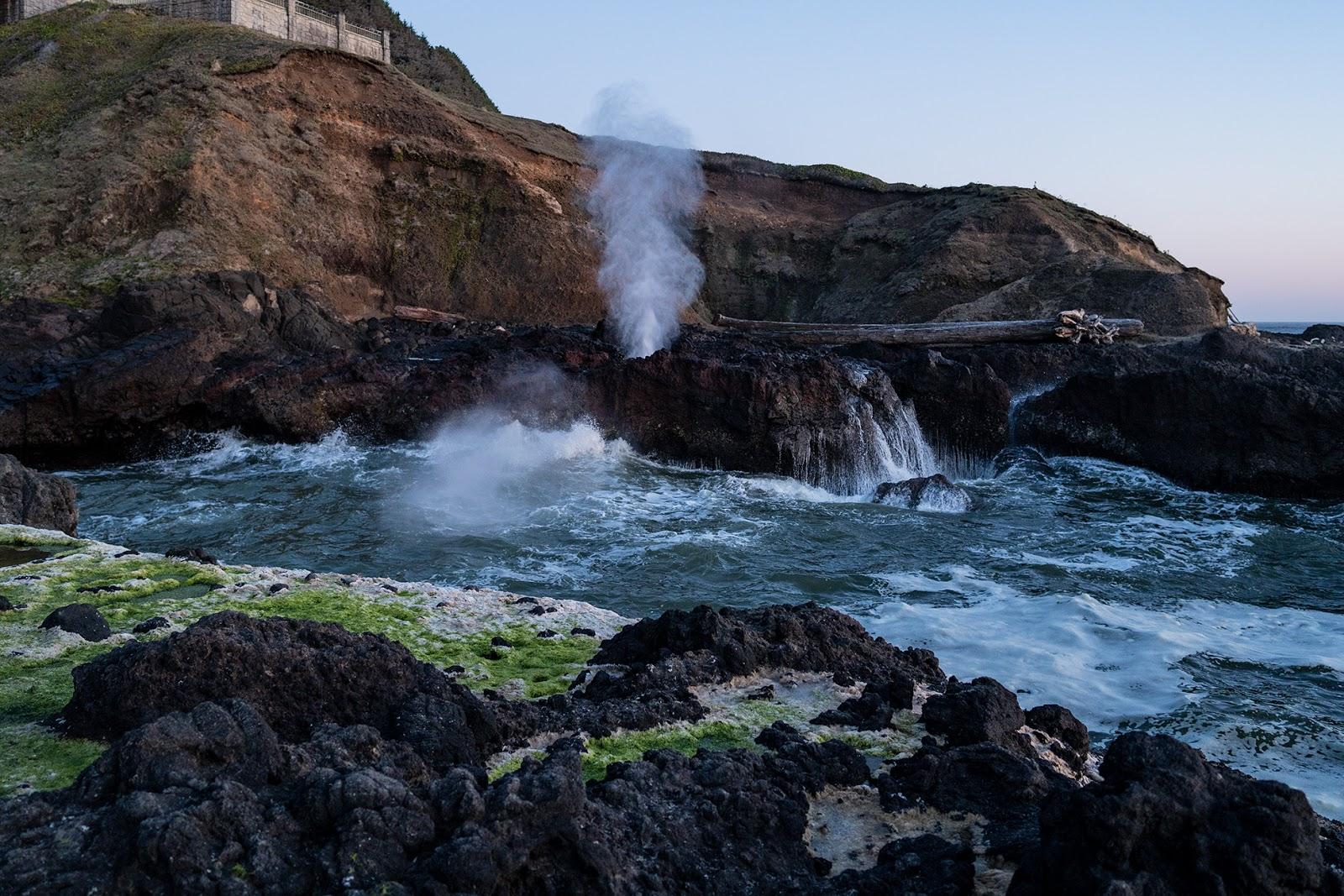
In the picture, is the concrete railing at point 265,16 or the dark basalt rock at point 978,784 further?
the concrete railing at point 265,16

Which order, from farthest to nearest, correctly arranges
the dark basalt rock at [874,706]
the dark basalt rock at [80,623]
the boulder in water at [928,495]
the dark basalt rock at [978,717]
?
the boulder in water at [928,495] → the dark basalt rock at [80,623] → the dark basalt rock at [874,706] → the dark basalt rock at [978,717]

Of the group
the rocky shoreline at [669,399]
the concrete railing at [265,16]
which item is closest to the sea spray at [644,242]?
the rocky shoreline at [669,399]

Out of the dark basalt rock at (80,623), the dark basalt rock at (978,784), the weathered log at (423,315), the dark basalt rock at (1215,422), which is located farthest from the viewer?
the weathered log at (423,315)

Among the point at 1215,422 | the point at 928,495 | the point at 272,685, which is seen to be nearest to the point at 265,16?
the point at 928,495

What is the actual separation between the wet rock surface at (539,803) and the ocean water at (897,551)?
2.21 m

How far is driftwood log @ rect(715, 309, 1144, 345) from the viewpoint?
62.4 feet

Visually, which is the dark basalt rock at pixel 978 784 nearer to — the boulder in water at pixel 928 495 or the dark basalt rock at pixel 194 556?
the dark basalt rock at pixel 194 556

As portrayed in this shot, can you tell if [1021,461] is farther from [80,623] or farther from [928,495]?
[80,623]

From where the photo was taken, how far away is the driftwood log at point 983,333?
19.0 m

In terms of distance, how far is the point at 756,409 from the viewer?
1257cm

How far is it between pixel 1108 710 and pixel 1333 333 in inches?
921

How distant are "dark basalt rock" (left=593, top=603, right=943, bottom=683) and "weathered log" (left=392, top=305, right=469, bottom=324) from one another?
61.0 feet

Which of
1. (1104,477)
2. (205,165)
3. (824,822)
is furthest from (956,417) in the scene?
(205,165)

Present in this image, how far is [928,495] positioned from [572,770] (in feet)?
31.3
